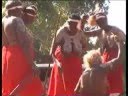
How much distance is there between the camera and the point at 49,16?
8.20 meters

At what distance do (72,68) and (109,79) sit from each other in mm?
433

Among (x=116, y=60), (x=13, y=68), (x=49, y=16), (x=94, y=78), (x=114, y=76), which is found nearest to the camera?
(x=13, y=68)

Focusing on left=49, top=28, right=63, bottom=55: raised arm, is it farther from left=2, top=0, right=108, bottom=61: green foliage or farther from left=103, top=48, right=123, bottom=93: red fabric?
left=103, top=48, right=123, bottom=93: red fabric

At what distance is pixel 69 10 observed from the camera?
6500mm

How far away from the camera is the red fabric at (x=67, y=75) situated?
5277 mm

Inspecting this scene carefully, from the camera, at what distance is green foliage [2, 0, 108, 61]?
623 centimetres

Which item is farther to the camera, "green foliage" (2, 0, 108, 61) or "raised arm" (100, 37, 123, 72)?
"green foliage" (2, 0, 108, 61)

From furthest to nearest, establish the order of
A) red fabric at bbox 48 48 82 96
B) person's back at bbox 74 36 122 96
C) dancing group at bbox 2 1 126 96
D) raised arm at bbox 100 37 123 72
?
red fabric at bbox 48 48 82 96 < raised arm at bbox 100 37 123 72 < person's back at bbox 74 36 122 96 < dancing group at bbox 2 1 126 96

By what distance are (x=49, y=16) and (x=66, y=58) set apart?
302 centimetres

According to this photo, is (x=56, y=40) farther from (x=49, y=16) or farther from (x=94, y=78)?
(x=49, y=16)

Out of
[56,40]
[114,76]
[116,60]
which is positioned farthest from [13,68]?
[114,76]

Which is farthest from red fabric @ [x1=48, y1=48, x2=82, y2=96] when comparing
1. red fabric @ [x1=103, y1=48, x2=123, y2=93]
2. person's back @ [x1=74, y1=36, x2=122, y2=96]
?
person's back @ [x1=74, y1=36, x2=122, y2=96]

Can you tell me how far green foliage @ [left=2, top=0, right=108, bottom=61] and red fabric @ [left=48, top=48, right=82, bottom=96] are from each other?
1.35 feet

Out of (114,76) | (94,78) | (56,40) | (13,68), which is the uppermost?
(56,40)
